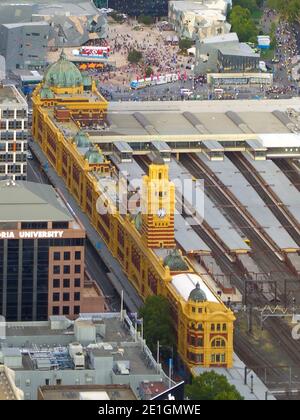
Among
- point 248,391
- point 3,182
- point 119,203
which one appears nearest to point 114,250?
point 119,203

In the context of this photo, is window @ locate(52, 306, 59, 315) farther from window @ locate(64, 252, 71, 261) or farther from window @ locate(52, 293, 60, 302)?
window @ locate(64, 252, 71, 261)

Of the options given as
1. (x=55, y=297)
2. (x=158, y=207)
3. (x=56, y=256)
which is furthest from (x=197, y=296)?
(x=158, y=207)

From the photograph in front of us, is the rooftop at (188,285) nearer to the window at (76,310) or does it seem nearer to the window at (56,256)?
the window at (76,310)

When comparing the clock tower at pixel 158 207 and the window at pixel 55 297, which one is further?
the clock tower at pixel 158 207

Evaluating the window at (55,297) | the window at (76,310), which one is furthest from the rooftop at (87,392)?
the window at (76,310)

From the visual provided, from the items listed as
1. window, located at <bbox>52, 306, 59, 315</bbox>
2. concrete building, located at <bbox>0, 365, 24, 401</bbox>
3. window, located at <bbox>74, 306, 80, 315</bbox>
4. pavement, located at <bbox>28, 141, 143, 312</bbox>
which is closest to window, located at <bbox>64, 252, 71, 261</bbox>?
window, located at <bbox>52, 306, 59, 315</bbox>

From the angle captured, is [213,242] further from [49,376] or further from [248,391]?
[49,376]
